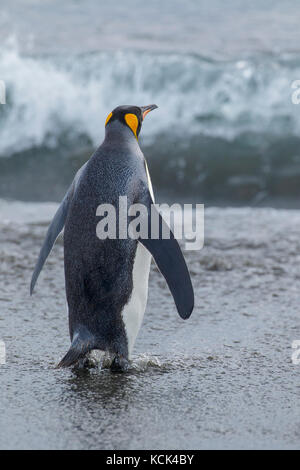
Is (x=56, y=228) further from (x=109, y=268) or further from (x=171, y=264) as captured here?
(x=171, y=264)

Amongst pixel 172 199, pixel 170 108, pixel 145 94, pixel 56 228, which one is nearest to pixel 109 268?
pixel 56 228

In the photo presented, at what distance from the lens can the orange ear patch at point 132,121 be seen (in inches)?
131

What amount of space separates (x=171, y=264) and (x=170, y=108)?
6.31 m

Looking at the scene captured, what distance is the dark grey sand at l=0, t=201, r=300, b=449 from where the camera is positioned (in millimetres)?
2451

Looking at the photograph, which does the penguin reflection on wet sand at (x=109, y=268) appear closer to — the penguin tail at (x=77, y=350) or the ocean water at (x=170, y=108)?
the penguin tail at (x=77, y=350)

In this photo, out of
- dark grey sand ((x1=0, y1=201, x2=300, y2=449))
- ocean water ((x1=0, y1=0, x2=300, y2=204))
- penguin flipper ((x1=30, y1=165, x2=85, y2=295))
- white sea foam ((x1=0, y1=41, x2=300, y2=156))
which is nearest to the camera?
dark grey sand ((x1=0, y1=201, x2=300, y2=449))

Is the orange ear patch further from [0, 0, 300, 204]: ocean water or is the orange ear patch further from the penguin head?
[0, 0, 300, 204]: ocean water

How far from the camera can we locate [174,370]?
9.96ft

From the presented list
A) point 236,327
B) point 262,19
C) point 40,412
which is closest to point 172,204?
point 236,327

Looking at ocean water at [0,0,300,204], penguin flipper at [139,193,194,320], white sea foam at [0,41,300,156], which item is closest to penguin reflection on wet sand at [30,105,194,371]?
penguin flipper at [139,193,194,320]

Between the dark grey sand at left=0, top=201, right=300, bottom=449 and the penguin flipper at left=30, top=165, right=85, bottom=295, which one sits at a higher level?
the penguin flipper at left=30, top=165, right=85, bottom=295

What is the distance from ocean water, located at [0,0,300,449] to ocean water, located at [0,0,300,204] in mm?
21

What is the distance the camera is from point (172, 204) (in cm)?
733

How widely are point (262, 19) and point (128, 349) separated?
1159 cm
